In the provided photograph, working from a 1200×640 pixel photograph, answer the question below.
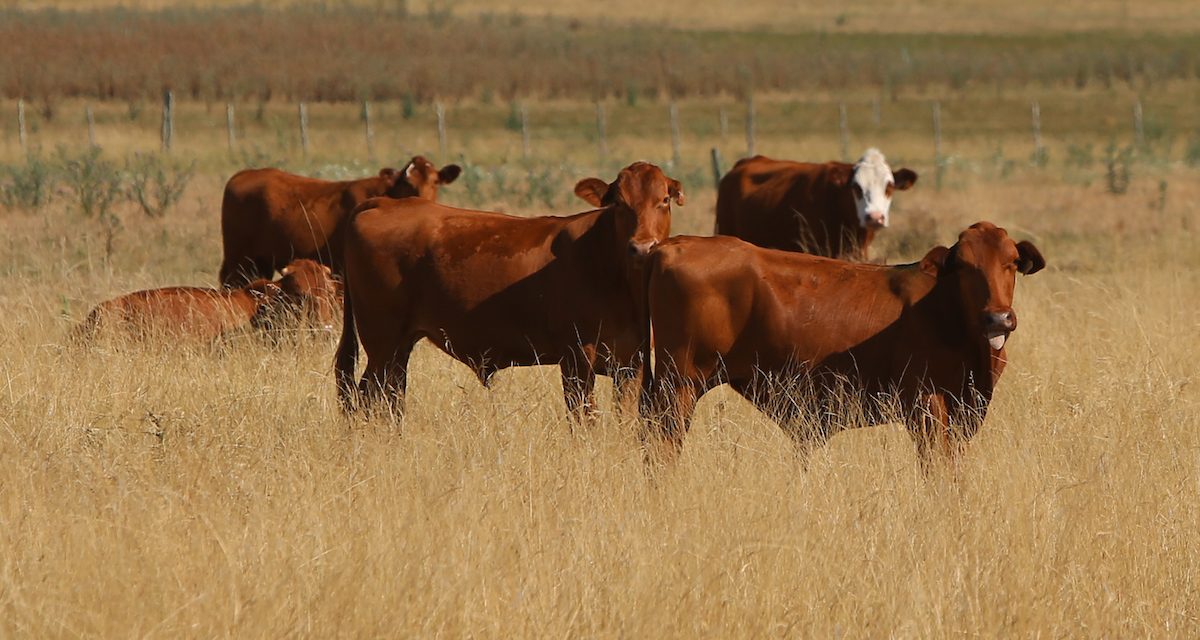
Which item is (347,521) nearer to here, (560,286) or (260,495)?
(260,495)

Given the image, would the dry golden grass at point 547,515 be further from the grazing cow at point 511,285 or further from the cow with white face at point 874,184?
the cow with white face at point 874,184

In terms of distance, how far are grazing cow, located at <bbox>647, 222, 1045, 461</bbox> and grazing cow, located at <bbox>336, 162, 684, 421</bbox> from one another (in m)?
0.57

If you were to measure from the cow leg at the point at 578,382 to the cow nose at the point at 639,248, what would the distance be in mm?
570

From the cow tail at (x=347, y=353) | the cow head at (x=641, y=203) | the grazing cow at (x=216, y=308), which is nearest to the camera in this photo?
the cow head at (x=641, y=203)

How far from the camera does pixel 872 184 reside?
1325 centimetres

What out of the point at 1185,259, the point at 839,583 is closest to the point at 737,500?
the point at 839,583

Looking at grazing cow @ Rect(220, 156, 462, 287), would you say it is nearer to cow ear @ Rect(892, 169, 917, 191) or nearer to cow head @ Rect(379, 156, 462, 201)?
cow head @ Rect(379, 156, 462, 201)

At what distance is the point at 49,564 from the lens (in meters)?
4.67

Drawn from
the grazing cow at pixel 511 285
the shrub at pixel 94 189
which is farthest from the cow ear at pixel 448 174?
the grazing cow at pixel 511 285

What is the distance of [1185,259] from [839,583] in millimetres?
10134

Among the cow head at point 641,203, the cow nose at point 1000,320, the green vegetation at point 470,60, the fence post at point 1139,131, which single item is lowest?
the fence post at point 1139,131

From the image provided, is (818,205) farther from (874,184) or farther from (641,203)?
(641,203)

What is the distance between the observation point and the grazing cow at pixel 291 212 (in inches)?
501

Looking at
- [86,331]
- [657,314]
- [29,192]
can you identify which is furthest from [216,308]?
Result: [29,192]
